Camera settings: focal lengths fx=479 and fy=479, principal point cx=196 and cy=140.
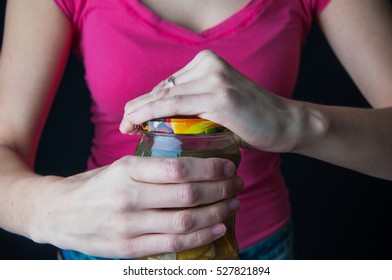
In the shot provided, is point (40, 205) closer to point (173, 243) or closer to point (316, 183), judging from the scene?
point (173, 243)

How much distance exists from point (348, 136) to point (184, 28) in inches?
11.9

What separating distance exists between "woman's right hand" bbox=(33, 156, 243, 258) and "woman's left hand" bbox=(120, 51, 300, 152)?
0.05 m

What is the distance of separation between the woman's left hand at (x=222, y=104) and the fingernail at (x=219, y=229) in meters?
0.11

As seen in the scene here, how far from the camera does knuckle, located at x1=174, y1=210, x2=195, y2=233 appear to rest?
1.71 feet

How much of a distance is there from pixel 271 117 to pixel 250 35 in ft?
0.84

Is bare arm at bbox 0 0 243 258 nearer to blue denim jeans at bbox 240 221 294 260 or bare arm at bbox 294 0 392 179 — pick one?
bare arm at bbox 294 0 392 179

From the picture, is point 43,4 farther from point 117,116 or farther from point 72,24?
point 117,116

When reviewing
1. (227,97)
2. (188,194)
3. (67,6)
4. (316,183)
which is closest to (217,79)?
(227,97)

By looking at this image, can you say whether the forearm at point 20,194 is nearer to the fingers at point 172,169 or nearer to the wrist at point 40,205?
the wrist at point 40,205

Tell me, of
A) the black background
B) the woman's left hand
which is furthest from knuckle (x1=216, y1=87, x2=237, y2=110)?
the black background

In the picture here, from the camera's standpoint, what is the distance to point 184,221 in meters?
0.52

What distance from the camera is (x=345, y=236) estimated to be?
4.85 ft

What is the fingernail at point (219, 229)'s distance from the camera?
0.53m
